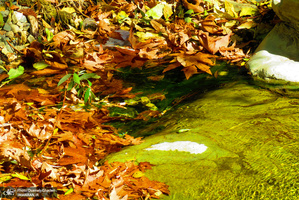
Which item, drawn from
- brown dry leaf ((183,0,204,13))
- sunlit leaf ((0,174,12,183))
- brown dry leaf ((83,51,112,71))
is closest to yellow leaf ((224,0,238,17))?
brown dry leaf ((183,0,204,13))

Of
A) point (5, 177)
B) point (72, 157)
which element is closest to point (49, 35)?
point (72, 157)

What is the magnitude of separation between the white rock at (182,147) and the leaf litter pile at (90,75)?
7.1 inches

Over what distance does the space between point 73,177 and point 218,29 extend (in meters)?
2.93

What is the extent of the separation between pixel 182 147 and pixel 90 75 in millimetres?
1121

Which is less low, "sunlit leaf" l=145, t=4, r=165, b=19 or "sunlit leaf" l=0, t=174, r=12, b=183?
"sunlit leaf" l=145, t=4, r=165, b=19

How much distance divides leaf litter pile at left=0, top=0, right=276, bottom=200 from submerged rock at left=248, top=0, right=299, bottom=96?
1.15 ft

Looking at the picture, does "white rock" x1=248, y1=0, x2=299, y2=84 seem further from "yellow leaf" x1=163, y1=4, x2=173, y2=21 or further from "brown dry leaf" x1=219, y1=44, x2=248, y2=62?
"yellow leaf" x1=163, y1=4, x2=173, y2=21

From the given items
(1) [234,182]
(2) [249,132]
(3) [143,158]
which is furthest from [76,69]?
(1) [234,182]

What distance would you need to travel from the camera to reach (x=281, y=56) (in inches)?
121

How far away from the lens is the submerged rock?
2615mm

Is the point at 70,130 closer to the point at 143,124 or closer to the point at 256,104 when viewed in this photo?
the point at 143,124

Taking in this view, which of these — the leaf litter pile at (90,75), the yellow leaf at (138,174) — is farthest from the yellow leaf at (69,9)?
the yellow leaf at (138,174)

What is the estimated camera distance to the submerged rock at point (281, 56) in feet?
8.58

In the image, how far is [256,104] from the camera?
Result: 2.20 meters
